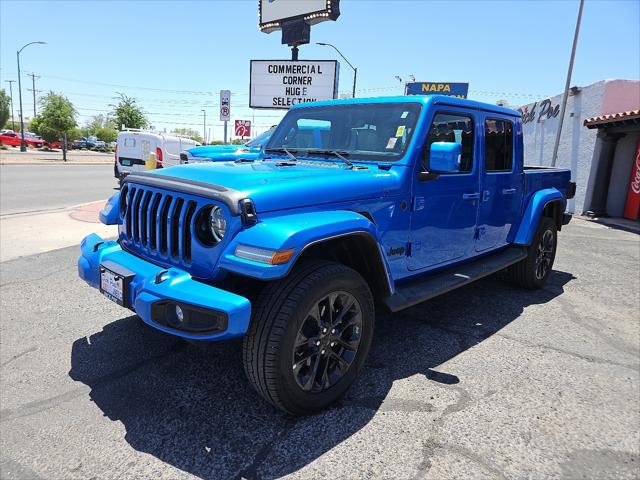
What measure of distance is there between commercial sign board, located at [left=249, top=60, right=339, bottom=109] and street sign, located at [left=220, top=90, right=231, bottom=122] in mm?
1278

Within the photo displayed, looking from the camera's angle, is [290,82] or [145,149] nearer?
[290,82]

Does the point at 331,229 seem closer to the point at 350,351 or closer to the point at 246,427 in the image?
the point at 350,351

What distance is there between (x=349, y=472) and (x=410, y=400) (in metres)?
0.80

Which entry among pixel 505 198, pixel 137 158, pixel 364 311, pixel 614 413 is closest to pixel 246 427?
pixel 364 311

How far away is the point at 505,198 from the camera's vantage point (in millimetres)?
4605

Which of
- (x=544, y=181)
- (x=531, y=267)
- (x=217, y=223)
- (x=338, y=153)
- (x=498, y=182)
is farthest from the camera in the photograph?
(x=544, y=181)

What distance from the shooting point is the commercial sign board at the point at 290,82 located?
1252 cm


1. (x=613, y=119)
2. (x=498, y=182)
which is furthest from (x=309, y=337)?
(x=613, y=119)

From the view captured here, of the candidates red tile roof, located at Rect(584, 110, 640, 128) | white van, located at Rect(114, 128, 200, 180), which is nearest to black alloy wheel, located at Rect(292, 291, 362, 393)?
white van, located at Rect(114, 128, 200, 180)

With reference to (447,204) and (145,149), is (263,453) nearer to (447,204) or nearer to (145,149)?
(447,204)

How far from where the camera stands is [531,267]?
17.1 ft

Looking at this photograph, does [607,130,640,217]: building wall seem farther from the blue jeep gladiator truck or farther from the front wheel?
the front wheel

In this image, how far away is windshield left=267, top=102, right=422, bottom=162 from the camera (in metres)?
3.44

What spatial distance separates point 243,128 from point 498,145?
602 inches
